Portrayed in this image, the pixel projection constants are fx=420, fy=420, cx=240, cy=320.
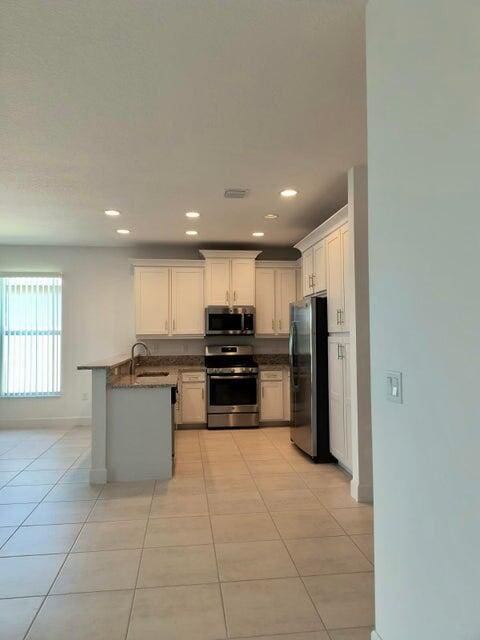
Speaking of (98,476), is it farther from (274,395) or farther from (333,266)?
(333,266)

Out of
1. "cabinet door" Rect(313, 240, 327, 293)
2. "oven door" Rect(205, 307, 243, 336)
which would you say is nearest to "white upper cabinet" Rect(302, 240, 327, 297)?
"cabinet door" Rect(313, 240, 327, 293)

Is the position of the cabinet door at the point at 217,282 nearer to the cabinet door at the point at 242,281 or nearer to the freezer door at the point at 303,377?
the cabinet door at the point at 242,281

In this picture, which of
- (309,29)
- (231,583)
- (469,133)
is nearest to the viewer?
(469,133)

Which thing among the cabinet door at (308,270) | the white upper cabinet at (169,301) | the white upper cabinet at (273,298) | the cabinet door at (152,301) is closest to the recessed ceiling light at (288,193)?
the cabinet door at (308,270)

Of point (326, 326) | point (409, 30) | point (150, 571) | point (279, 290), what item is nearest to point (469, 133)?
point (409, 30)

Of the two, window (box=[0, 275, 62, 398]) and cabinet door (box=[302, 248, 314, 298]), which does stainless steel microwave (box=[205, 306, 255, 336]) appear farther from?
window (box=[0, 275, 62, 398])

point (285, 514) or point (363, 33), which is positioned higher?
point (363, 33)

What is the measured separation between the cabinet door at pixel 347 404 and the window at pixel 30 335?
13.9ft

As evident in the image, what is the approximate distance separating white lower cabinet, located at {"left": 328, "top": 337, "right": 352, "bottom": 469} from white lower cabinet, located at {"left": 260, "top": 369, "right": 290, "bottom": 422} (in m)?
1.68

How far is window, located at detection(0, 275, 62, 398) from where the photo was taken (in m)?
5.95

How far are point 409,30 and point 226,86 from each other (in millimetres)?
1061

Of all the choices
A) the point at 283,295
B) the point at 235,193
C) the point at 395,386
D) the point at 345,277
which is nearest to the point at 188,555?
the point at 395,386

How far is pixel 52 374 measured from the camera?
607cm

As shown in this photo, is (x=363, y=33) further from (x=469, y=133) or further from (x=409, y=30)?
(x=469, y=133)
